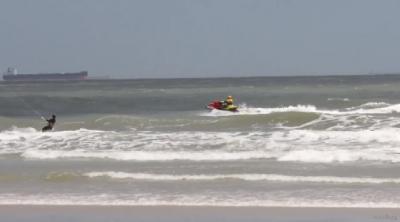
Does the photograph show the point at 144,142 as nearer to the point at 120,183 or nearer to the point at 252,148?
the point at 252,148

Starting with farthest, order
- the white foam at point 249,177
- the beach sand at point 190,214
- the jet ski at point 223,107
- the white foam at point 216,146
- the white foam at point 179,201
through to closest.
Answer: the jet ski at point 223,107 → the white foam at point 216,146 → the white foam at point 249,177 → the white foam at point 179,201 → the beach sand at point 190,214

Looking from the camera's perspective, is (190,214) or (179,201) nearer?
(190,214)

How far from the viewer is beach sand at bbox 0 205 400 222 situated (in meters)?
9.30

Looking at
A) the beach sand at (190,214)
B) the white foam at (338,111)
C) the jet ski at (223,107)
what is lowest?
the beach sand at (190,214)

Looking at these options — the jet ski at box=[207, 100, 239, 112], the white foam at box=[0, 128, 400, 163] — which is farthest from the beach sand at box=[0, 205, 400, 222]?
the jet ski at box=[207, 100, 239, 112]

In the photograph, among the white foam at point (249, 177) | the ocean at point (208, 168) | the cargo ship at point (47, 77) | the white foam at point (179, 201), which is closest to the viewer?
the white foam at point (179, 201)

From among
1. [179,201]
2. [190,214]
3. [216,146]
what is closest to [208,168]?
[179,201]

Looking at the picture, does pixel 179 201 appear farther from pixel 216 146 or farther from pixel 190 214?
pixel 216 146

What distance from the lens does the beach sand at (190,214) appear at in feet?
30.5

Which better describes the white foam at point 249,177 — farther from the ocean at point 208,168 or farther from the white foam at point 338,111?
the white foam at point 338,111

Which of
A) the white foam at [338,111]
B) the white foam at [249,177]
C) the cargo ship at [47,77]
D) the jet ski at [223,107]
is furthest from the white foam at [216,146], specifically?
the cargo ship at [47,77]

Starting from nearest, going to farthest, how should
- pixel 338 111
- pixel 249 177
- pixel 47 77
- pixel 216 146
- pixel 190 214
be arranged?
pixel 190 214, pixel 249 177, pixel 216 146, pixel 338 111, pixel 47 77

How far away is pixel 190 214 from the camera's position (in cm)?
969

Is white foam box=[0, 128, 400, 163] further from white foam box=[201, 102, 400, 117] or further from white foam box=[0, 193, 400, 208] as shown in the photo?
white foam box=[201, 102, 400, 117]
